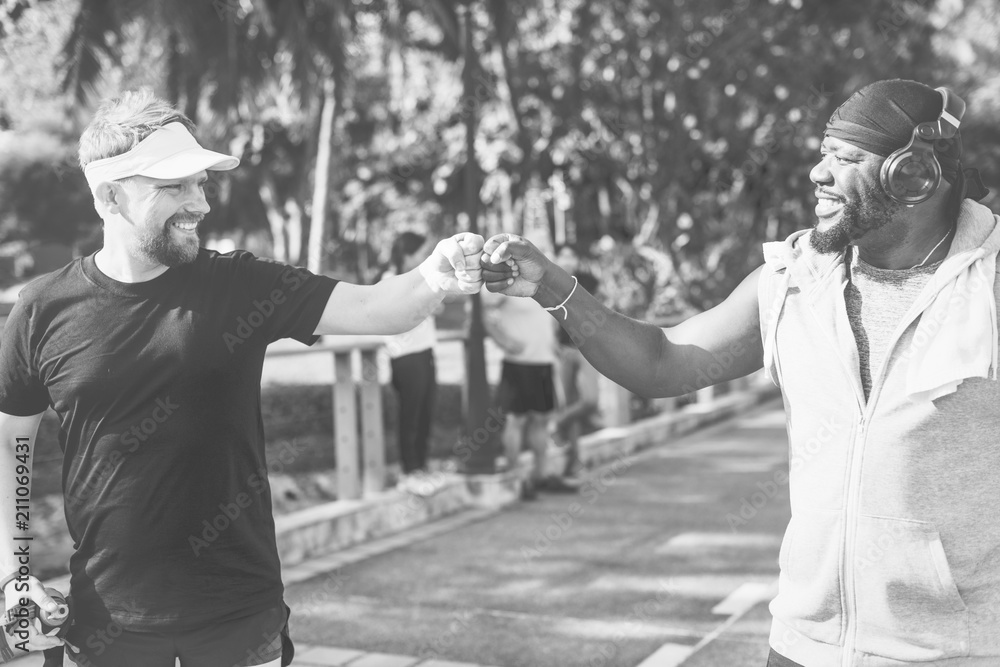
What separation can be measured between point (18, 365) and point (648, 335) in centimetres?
146

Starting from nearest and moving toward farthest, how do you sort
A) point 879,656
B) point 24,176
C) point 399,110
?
1. point 879,656
2. point 399,110
3. point 24,176

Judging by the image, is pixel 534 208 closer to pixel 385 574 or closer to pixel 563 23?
pixel 563 23

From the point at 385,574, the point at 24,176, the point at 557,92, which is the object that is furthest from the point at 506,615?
the point at 24,176

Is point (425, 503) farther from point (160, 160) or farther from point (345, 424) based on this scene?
point (160, 160)

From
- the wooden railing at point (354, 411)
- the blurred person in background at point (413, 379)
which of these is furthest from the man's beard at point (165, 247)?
the blurred person in background at point (413, 379)

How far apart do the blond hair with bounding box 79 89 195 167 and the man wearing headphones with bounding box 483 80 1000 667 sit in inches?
56.1

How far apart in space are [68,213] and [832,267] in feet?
72.2

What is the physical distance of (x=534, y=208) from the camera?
703 inches

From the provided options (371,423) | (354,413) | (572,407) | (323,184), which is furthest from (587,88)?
(354,413)

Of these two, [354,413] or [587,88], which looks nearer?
[354,413]

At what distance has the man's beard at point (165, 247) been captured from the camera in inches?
104

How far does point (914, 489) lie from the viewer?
2205mm

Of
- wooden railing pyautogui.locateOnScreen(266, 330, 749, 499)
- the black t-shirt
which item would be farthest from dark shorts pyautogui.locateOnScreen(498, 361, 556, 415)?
the black t-shirt

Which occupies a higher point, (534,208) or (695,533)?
(534,208)
